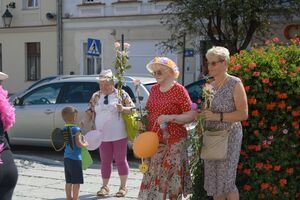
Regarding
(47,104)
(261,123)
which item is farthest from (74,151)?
(47,104)

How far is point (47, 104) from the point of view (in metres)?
11.2

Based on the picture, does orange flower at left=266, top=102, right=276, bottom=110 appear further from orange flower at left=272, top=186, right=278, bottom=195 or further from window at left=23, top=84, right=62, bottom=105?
window at left=23, top=84, right=62, bottom=105

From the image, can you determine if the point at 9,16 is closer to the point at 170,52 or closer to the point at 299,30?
the point at 170,52

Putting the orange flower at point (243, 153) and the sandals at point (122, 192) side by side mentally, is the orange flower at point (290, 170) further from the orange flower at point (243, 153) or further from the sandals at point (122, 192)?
the sandals at point (122, 192)

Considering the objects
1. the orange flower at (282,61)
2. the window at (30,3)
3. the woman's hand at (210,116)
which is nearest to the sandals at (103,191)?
the woman's hand at (210,116)

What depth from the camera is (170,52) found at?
23812 millimetres

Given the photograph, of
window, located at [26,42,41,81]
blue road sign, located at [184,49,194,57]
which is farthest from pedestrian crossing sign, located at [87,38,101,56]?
window, located at [26,42,41,81]

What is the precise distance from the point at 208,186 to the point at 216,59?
1.20 metres

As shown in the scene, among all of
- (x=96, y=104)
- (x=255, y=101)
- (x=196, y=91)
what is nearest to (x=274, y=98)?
(x=255, y=101)

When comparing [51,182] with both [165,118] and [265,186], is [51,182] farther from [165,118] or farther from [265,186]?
[265,186]

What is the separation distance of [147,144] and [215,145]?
754 mm

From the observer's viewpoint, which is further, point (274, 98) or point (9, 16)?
point (9, 16)

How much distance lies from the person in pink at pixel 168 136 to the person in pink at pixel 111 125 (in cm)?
163

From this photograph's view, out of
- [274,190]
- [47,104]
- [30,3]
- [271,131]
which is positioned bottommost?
[47,104]
